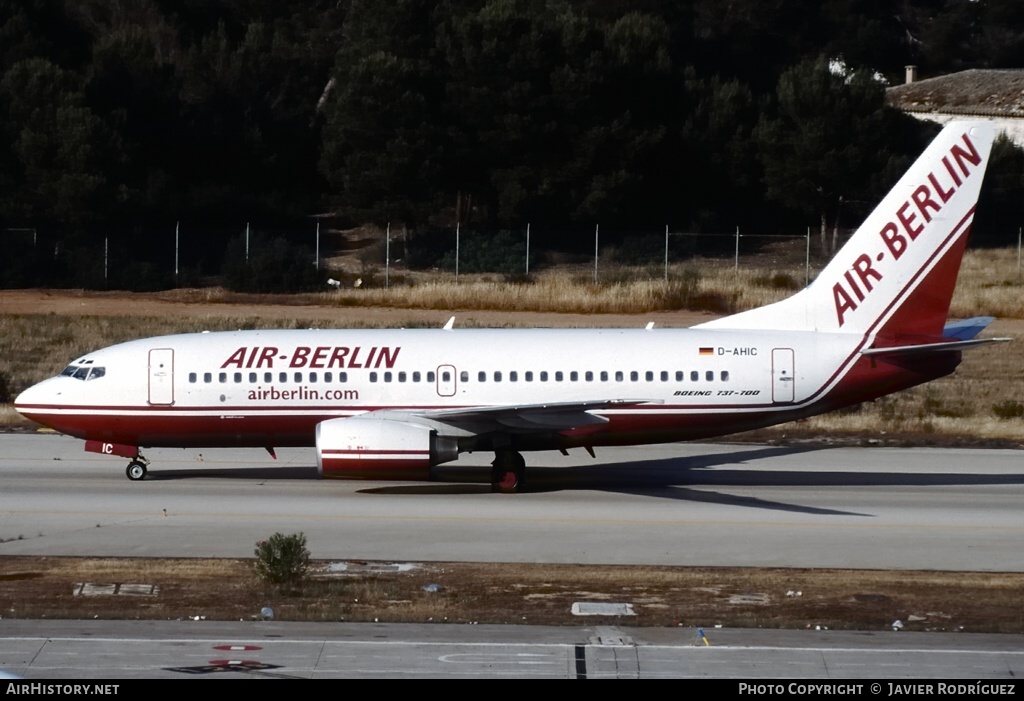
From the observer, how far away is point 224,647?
16.0 metres

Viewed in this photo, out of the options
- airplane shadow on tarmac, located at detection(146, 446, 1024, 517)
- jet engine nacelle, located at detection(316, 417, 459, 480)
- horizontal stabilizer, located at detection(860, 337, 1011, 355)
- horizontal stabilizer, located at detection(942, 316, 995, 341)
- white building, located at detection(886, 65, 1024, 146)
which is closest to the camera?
jet engine nacelle, located at detection(316, 417, 459, 480)

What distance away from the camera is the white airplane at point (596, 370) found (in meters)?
28.4

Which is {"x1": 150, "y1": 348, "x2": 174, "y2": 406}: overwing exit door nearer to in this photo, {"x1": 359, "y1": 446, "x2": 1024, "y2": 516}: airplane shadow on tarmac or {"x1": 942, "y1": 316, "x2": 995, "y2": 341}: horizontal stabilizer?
{"x1": 359, "y1": 446, "x2": 1024, "y2": 516}: airplane shadow on tarmac

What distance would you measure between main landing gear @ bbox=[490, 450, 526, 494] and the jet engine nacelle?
1819 mm

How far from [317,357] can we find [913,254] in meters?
12.6

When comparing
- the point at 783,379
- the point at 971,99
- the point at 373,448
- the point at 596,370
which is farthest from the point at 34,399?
the point at 971,99

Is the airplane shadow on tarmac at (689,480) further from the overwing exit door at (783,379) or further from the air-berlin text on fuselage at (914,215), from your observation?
the air-berlin text on fuselage at (914,215)

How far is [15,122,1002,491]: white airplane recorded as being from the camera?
2836cm

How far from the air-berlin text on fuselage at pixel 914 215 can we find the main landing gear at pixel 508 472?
290 inches

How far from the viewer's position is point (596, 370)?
28422 millimetres

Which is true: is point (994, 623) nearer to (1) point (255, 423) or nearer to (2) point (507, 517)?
(2) point (507, 517)

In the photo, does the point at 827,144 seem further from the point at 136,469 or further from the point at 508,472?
the point at 136,469

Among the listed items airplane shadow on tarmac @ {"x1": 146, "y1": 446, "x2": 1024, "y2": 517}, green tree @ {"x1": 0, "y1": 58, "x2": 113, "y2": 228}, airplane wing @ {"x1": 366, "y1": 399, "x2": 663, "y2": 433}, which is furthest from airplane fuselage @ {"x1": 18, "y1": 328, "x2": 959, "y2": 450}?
green tree @ {"x1": 0, "y1": 58, "x2": 113, "y2": 228}
